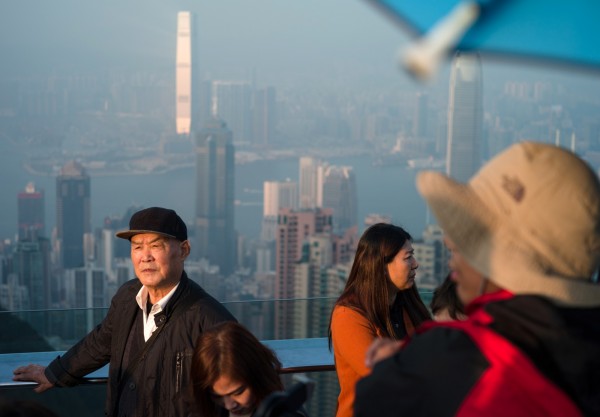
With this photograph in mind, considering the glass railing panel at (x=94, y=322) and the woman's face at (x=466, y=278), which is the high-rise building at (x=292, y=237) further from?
the woman's face at (x=466, y=278)

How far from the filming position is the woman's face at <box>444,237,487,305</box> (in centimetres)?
147

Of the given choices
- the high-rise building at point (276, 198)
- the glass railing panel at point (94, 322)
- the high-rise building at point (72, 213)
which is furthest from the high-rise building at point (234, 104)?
the glass railing panel at point (94, 322)

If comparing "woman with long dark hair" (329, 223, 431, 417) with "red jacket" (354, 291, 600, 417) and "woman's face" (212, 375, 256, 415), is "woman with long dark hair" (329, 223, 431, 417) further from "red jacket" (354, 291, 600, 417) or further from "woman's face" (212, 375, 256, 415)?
"red jacket" (354, 291, 600, 417)

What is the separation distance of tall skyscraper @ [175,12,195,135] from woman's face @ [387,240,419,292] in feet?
238

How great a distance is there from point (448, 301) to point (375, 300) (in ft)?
1.43

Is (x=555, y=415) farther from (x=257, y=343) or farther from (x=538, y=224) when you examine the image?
(x=257, y=343)

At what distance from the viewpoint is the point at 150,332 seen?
2994 mm

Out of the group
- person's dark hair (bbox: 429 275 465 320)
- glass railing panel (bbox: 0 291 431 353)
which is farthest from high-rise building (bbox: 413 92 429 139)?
person's dark hair (bbox: 429 275 465 320)

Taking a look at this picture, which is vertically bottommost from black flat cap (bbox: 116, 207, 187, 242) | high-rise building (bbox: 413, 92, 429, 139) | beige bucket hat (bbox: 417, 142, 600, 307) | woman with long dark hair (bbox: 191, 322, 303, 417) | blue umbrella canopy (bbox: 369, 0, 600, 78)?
woman with long dark hair (bbox: 191, 322, 303, 417)

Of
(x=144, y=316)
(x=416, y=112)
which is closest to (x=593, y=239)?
(x=144, y=316)

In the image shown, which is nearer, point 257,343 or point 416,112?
point 257,343

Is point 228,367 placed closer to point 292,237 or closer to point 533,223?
point 533,223

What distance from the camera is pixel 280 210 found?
6303 centimetres

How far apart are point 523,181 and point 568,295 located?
0.64 feet
